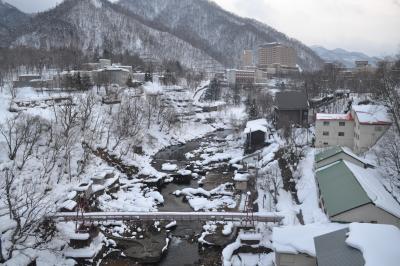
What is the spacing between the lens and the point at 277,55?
114 m

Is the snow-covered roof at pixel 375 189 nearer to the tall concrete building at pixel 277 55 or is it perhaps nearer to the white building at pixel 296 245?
the white building at pixel 296 245

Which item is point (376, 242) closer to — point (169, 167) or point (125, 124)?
point (169, 167)

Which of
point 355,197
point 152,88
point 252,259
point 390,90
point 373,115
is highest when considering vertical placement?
point 390,90

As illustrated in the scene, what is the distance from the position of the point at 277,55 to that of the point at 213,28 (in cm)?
5805

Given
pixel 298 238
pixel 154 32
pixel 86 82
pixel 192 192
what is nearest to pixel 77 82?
pixel 86 82

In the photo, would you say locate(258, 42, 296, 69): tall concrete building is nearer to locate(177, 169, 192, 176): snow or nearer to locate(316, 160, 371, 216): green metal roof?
locate(177, 169, 192, 176): snow

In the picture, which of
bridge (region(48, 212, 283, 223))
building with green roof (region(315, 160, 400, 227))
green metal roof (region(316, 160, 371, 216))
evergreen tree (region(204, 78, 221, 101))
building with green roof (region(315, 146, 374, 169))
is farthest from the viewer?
evergreen tree (region(204, 78, 221, 101))

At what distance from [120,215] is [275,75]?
293ft

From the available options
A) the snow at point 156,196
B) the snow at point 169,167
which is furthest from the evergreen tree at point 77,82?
the snow at point 156,196

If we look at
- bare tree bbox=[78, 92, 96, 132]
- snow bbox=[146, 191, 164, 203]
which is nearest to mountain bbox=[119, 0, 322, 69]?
bare tree bbox=[78, 92, 96, 132]

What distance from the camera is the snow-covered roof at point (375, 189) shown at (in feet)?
46.9

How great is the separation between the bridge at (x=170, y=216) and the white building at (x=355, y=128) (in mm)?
10203

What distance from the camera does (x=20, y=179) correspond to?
823 inches

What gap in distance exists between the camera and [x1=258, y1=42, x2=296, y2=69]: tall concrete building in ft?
372
